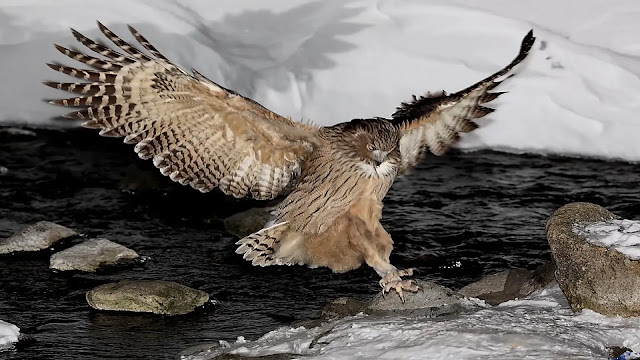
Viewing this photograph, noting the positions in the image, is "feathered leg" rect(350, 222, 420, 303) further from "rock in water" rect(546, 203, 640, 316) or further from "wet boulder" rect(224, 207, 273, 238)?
"wet boulder" rect(224, 207, 273, 238)

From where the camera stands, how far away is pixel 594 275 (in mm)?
5445

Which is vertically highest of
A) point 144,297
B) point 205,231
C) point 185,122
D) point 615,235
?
point 185,122

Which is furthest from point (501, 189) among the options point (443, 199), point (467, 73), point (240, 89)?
point (240, 89)

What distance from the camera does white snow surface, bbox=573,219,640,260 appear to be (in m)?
5.40

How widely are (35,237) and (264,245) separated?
196 cm

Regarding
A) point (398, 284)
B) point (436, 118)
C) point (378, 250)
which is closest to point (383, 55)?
point (436, 118)

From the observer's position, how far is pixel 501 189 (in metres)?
8.87

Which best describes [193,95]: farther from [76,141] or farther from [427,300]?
[76,141]

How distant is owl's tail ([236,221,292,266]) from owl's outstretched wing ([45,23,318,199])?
27 centimetres

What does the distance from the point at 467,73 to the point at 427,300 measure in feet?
13.8

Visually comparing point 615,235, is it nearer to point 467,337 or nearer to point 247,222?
point 467,337

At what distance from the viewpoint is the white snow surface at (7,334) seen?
19.0 ft

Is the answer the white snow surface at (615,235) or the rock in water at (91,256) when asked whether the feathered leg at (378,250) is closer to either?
the white snow surface at (615,235)

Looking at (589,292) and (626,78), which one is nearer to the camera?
(589,292)
